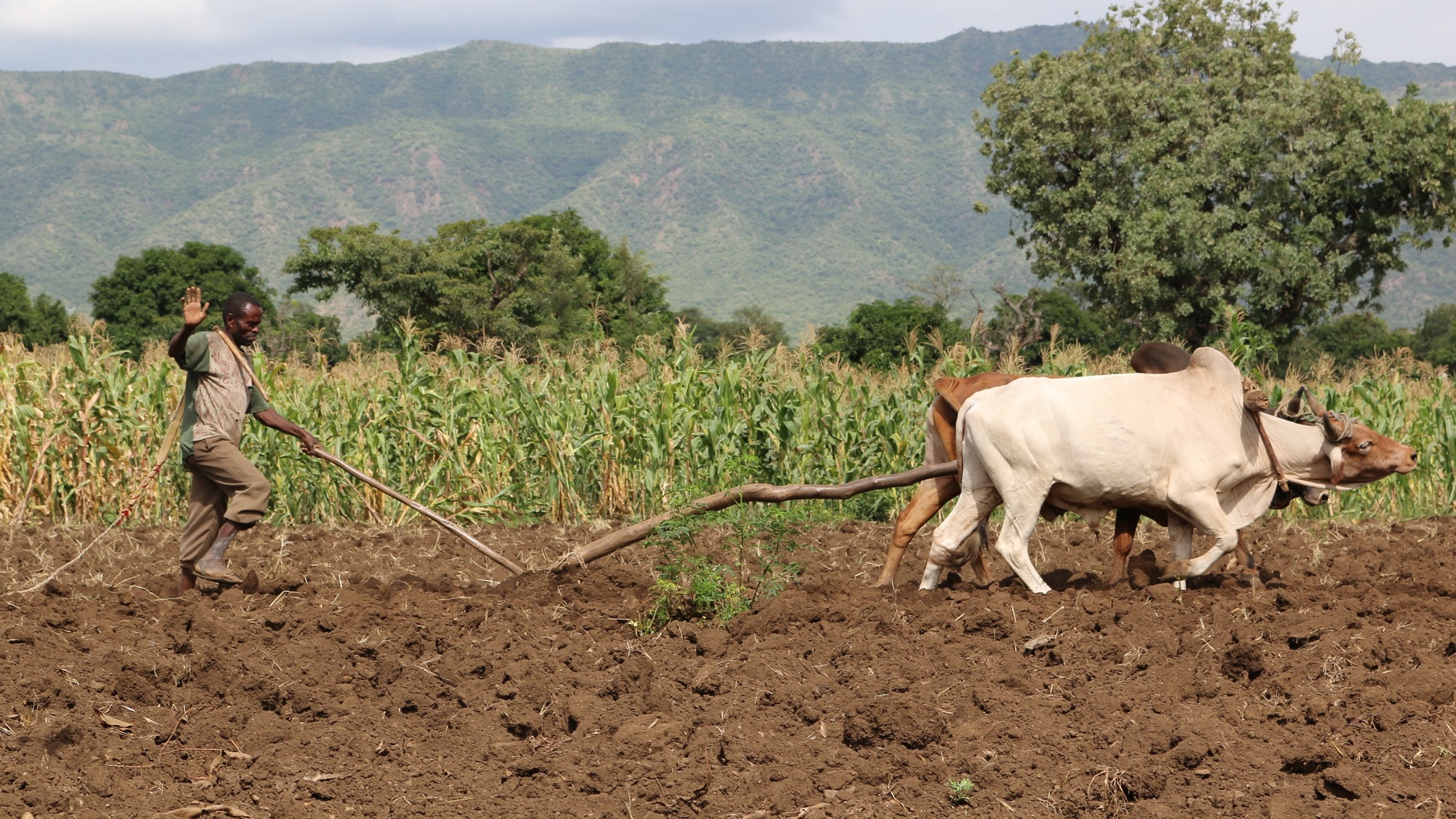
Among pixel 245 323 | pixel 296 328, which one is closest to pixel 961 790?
pixel 245 323

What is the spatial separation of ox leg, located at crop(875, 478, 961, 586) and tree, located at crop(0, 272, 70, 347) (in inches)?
2024

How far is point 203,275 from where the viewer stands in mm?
65375

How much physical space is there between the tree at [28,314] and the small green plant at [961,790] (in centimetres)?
5397

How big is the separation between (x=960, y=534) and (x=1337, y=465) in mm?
2170

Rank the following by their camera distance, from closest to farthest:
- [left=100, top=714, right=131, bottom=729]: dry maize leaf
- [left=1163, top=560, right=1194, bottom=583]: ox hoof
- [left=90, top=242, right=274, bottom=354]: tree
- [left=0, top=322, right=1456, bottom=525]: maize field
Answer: [left=100, top=714, right=131, bottom=729]: dry maize leaf < [left=1163, top=560, right=1194, bottom=583]: ox hoof < [left=0, top=322, right=1456, bottom=525]: maize field < [left=90, top=242, right=274, bottom=354]: tree

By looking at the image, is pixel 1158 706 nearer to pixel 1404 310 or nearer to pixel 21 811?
pixel 21 811

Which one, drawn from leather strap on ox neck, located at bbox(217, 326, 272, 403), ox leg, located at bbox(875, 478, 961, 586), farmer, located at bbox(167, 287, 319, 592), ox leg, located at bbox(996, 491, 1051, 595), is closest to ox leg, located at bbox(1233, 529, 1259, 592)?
ox leg, located at bbox(996, 491, 1051, 595)

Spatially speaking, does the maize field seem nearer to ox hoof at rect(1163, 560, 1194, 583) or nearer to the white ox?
the white ox

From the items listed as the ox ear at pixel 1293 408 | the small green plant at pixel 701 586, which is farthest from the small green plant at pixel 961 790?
the ox ear at pixel 1293 408

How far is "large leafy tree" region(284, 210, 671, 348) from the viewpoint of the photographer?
4697 cm

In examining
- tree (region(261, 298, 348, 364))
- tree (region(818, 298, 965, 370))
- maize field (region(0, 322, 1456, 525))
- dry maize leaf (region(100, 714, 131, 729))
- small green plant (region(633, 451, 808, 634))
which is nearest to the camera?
dry maize leaf (region(100, 714, 131, 729))

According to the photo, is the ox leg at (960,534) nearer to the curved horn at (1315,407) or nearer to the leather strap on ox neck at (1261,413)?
the leather strap on ox neck at (1261,413)

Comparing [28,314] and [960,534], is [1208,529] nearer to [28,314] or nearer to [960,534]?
[960,534]

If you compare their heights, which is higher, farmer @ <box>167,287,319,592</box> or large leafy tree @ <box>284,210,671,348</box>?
farmer @ <box>167,287,319,592</box>
